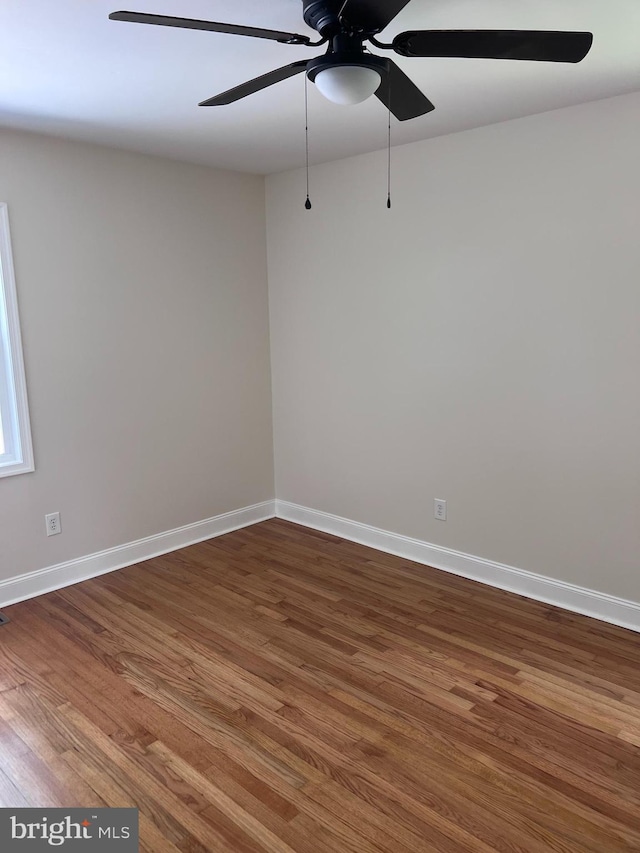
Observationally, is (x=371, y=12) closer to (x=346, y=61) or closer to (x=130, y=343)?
(x=346, y=61)

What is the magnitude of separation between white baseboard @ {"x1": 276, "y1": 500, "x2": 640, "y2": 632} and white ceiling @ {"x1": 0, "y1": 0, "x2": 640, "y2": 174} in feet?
7.51

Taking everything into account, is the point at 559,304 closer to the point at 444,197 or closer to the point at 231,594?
the point at 444,197

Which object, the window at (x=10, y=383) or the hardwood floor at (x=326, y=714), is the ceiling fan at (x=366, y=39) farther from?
the hardwood floor at (x=326, y=714)

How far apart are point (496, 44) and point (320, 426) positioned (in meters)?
2.92

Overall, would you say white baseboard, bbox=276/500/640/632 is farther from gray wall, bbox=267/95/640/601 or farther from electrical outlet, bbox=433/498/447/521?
electrical outlet, bbox=433/498/447/521

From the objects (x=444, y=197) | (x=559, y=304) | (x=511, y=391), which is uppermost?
(x=444, y=197)

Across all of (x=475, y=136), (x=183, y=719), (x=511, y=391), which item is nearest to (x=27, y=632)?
(x=183, y=719)

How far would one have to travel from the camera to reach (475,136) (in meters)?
3.26

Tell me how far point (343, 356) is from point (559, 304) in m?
1.43

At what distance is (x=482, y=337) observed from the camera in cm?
338

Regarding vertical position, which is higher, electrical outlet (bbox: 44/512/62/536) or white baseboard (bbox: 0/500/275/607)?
electrical outlet (bbox: 44/512/62/536)

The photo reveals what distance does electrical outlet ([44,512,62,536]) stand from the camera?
3480mm

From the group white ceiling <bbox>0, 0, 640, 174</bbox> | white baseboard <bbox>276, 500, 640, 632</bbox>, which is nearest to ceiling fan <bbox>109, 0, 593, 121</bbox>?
white ceiling <bbox>0, 0, 640, 174</bbox>

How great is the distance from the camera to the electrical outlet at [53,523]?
3480 millimetres
